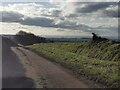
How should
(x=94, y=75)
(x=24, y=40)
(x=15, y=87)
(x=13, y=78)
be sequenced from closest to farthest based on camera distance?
(x=15, y=87)
(x=13, y=78)
(x=94, y=75)
(x=24, y=40)

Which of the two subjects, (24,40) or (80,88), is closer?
(80,88)

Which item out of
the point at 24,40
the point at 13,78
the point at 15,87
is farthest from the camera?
the point at 24,40

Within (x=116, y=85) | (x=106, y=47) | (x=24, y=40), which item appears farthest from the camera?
(x=24, y=40)

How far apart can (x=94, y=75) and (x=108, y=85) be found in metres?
3.91

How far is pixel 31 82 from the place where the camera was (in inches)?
797

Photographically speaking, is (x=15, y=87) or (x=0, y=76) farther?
(x=0, y=76)

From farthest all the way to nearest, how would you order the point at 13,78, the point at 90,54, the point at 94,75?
the point at 90,54 → the point at 94,75 → the point at 13,78

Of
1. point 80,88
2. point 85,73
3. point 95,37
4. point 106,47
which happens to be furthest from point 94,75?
point 95,37

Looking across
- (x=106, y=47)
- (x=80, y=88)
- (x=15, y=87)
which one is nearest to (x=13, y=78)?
(x=15, y=87)

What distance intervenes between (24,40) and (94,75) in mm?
118854

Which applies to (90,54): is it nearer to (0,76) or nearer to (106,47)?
(106,47)

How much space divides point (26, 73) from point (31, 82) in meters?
4.60

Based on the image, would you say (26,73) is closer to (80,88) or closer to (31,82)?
(31,82)

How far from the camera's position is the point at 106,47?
1608 inches
